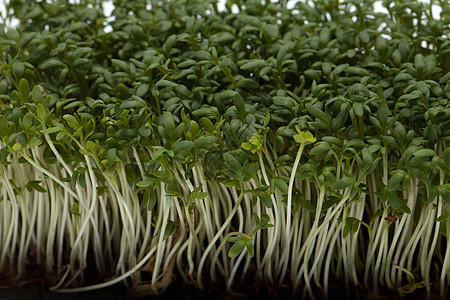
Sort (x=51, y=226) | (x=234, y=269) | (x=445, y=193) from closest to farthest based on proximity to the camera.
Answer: (x=445, y=193) → (x=234, y=269) → (x=51, y=226)

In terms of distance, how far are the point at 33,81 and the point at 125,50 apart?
Result: 272 millimetres

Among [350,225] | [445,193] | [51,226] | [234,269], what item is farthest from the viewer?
[51,226]

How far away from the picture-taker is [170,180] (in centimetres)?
117

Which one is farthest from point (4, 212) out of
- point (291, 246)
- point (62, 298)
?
point (291, 246)

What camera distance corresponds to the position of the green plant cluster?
1.16 metres

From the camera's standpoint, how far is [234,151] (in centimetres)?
115

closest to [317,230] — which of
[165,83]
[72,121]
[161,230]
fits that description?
[161,230]

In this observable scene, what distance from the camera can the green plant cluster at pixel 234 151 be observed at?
116cm

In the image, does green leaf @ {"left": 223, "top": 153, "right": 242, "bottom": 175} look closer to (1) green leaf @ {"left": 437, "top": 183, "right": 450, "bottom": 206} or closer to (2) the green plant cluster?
(2) the green plant cluster

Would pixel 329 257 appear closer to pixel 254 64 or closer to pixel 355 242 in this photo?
pixel 355 242

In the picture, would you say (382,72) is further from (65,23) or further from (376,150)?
(65,23)

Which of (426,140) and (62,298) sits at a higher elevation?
(426,140)

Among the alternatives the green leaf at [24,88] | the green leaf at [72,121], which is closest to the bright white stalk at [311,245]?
the green leaf at [72,121]

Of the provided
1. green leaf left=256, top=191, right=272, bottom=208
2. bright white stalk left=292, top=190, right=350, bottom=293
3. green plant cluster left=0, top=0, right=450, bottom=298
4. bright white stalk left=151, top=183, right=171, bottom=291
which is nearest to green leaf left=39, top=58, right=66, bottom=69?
green plant cluster left=0, top=0, right=450, bottom=298
